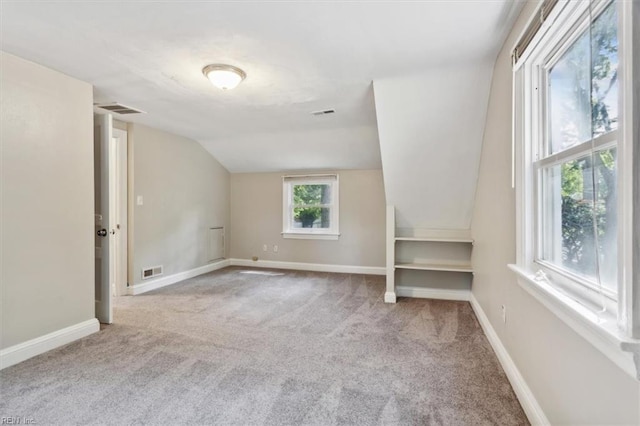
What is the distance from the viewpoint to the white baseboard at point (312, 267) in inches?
204

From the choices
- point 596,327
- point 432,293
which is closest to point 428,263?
point 432,293

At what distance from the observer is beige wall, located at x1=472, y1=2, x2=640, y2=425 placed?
96 centimetres

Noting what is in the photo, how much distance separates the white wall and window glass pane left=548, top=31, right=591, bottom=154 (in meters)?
1.03

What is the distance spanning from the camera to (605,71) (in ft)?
3.42

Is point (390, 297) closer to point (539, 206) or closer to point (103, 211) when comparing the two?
point (539, 206)

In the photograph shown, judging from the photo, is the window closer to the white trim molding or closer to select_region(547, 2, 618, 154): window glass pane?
the white trim molding

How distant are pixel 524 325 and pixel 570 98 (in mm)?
1231

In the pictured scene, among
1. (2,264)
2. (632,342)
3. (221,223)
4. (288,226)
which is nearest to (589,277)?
(632,342)

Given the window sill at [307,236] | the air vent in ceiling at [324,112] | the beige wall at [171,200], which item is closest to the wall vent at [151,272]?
the beige wall at [171,200]

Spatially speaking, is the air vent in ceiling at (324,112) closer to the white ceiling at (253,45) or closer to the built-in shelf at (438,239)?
the white ceiling at (253,45)

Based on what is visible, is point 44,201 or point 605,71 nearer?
point 605,71

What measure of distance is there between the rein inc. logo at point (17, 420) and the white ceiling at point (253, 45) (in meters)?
2.27

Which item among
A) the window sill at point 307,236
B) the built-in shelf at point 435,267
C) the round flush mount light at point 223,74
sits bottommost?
the built-in shelf at point 435,267

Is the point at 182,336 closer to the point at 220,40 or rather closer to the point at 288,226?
the point at 220,40
